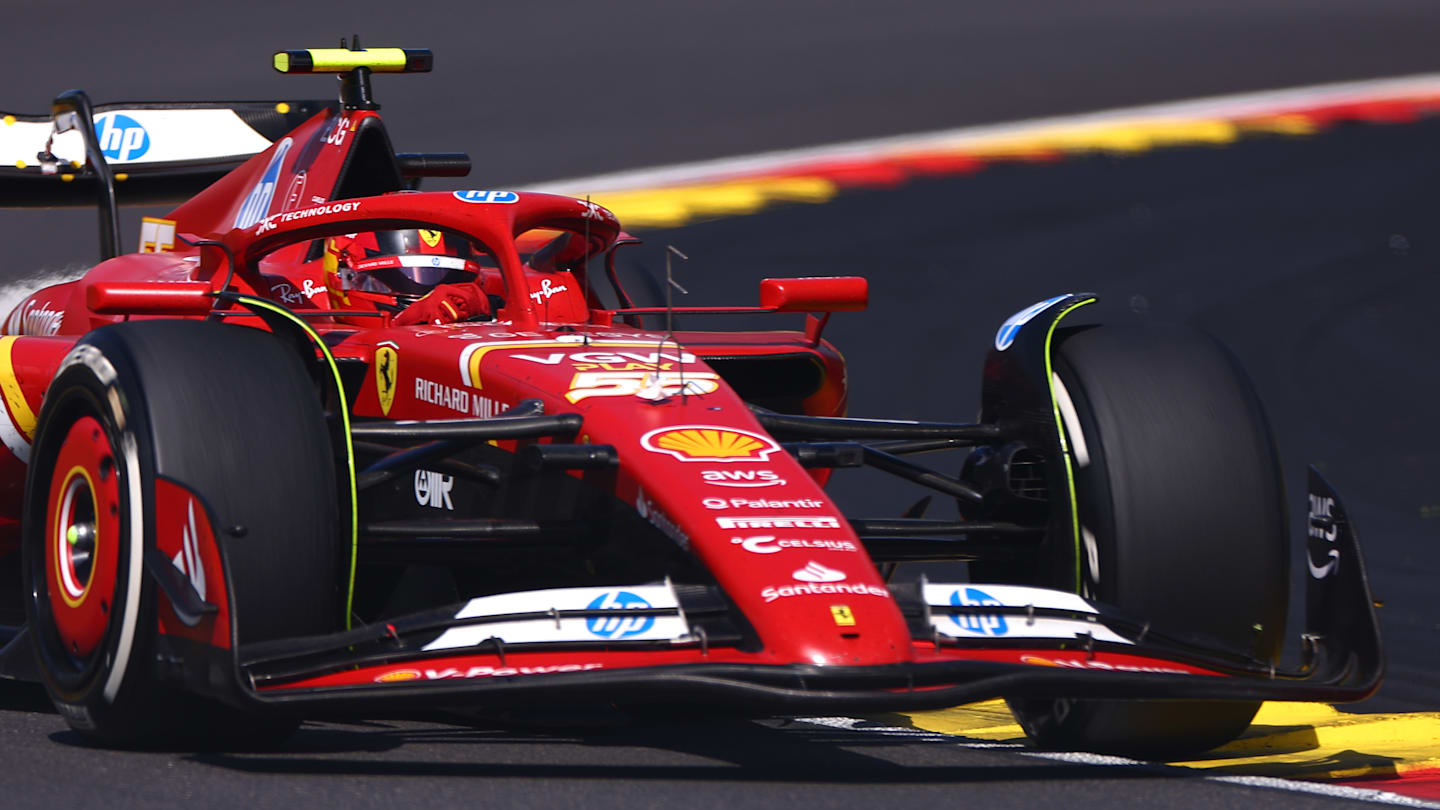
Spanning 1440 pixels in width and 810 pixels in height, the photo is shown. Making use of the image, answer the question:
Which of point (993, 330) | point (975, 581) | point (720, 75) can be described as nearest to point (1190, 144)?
point (720, 75)

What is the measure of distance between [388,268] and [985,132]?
42.5ft

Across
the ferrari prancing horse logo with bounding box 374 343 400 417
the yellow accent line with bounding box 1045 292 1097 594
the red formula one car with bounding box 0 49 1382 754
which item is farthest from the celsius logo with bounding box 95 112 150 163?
the yellow accent line with bounding box 1045 292 1097 594

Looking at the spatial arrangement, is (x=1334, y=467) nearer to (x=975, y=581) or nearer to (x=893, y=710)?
(x=975, y=581)

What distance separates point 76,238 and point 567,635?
11.8 metres

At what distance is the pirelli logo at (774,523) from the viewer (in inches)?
181

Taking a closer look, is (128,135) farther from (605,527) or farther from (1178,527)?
(1178,527)

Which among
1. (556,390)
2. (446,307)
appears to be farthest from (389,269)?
(556,390)

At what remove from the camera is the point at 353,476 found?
16.1ft

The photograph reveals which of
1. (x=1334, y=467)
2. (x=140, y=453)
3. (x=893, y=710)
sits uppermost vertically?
(x=140, y=453)

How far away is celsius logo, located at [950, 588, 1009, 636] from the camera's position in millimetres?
4555

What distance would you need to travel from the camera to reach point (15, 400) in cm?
630

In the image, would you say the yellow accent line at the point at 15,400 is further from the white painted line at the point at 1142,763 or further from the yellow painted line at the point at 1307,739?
the yellow painted line at the point at 1307,739

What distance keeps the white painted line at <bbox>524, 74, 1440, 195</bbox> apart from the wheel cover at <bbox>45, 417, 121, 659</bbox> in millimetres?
11854

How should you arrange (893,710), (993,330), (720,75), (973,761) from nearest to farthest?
(893,710)
(973,761)
(993,330)
(720,75)
